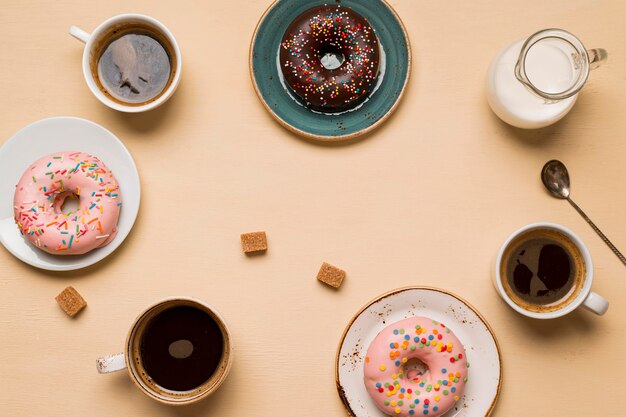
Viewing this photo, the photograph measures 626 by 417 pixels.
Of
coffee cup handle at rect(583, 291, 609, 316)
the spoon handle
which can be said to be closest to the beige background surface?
the spoon handle

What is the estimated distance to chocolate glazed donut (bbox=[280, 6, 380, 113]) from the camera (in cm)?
134

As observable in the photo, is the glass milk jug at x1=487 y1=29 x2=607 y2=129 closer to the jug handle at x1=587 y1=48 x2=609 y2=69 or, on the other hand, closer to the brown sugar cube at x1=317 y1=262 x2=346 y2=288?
the jug handle at x1=587 y1=48 x2=609 y2=69

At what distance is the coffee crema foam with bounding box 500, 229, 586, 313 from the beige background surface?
0.06 m

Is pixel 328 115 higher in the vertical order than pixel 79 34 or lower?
lower

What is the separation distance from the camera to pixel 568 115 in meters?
1.39

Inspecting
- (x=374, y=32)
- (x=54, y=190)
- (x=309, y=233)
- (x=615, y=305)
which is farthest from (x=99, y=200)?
(x=615, y=305)

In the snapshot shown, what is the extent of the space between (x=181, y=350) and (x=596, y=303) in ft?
2.83

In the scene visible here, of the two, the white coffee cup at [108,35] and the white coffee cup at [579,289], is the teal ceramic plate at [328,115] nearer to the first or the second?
the white coffee cup at [108,35]

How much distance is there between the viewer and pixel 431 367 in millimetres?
1298

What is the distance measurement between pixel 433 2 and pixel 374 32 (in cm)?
16

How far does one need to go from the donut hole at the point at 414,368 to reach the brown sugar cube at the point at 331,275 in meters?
0.23

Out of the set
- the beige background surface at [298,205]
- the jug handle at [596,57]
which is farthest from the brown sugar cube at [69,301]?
the jug handle at [596,57]

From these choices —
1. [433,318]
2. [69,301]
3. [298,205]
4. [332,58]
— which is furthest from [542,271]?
[69,301]

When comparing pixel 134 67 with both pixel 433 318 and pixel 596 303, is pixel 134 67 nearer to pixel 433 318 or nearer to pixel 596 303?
pixel 433 318
